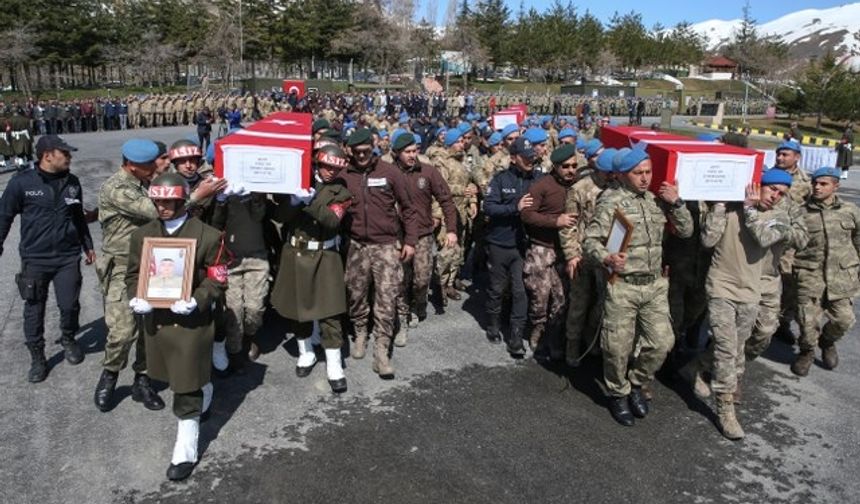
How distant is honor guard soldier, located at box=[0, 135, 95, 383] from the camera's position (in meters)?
5.36

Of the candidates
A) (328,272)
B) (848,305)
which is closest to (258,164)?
(328,272)

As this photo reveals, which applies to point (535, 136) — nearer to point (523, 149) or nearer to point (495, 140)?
point (523, 149)

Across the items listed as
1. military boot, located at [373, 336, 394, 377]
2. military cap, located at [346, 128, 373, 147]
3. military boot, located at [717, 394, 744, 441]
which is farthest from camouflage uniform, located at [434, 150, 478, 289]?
military boot, located at [717, 394, 744, 441]

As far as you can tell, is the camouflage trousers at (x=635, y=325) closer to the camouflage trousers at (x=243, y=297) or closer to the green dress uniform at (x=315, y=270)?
the green dress uniform at (x=315, y=270)

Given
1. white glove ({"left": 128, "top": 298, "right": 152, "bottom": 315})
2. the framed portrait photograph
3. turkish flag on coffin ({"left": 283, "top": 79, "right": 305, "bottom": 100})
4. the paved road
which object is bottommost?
the paved road

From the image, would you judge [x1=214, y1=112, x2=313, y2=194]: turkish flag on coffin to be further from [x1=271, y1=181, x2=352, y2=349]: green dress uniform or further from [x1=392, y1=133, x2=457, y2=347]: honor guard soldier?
[x1=392, y1=133, x2=457, y2=347]: honor guard soldier

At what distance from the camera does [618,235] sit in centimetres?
474

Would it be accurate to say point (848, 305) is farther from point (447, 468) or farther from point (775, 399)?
point (447, 468)

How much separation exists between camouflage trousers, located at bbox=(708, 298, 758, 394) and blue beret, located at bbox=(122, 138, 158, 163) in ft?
14.4

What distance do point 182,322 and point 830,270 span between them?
553cm

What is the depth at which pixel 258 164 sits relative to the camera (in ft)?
15.7

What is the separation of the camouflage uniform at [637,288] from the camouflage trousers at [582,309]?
0.71 meters

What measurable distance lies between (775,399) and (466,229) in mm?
4210

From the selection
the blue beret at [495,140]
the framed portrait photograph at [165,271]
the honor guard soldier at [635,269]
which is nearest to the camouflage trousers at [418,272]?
A: the honor guard soldier at [635,269]
